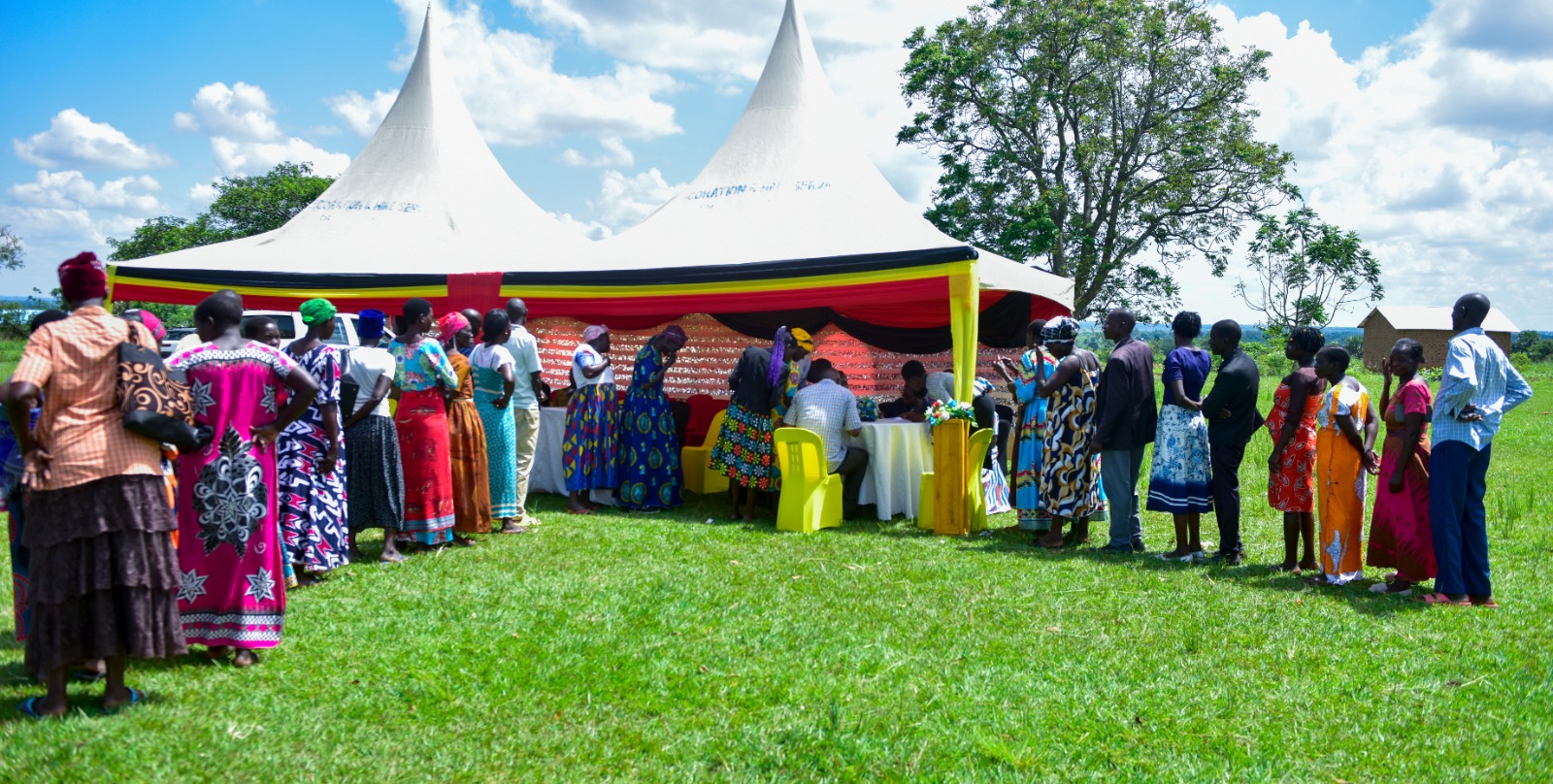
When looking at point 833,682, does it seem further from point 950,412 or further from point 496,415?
point 496,415

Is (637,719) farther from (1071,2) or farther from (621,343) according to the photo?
(1071,2)

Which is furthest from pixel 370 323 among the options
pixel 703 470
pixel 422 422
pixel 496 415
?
pixel 703 470

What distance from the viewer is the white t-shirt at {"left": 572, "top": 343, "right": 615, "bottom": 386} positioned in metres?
8.36

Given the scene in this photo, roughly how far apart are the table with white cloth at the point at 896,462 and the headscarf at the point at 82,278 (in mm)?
5560

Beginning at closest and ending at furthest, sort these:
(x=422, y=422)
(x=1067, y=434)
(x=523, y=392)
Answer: (x=422, y=422)
(x=1067, y=434)
(x=523, y=392)

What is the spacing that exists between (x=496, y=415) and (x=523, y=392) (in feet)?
2.09

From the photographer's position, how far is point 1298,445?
6.34 meters

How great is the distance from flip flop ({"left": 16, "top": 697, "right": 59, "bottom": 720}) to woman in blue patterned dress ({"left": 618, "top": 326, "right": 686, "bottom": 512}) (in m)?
5.12

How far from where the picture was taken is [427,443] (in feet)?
20.9

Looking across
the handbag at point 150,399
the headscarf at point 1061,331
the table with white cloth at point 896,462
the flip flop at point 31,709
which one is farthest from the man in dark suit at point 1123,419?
the flip flop at point 31,709

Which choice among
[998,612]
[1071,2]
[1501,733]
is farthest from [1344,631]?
[1071,2]

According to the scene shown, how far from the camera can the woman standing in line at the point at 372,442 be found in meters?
5.92

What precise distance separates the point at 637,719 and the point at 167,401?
2053 mm

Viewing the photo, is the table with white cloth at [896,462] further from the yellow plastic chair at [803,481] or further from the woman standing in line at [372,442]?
the woman standing in line at [372,442]
